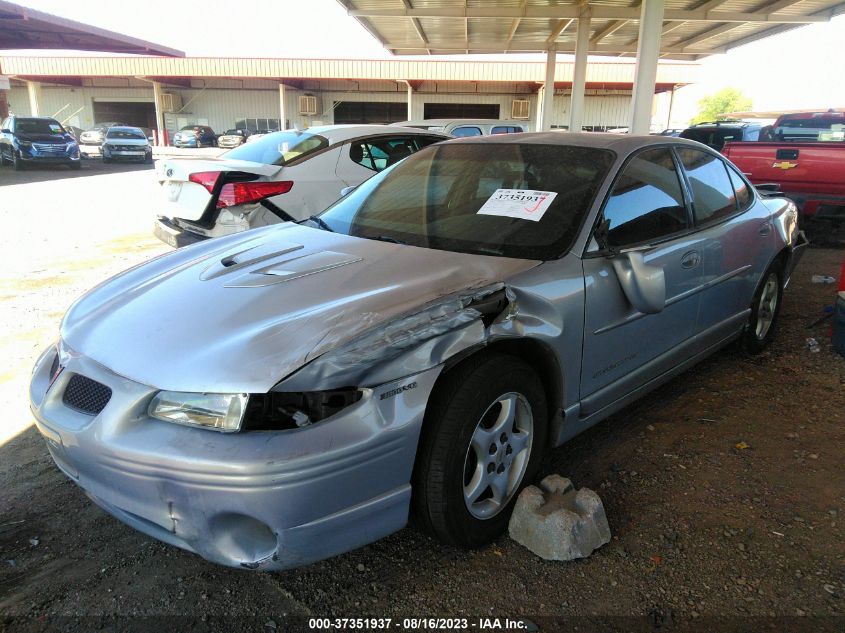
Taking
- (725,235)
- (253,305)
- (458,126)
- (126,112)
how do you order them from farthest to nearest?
(126,112), (458,126), (725,235), (253,305)

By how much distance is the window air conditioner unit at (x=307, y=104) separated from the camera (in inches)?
1447

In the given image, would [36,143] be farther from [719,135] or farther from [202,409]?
[202,409]

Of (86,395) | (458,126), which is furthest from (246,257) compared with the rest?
(458,126)

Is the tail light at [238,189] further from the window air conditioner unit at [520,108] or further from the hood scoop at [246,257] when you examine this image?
the window air conditioner unit at [520,108]

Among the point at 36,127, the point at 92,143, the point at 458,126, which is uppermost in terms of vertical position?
the point at 458,126

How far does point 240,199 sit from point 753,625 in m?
4.54

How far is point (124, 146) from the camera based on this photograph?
25.1 metres

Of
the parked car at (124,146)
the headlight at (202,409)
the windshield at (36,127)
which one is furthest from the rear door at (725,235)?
the parked car at (124,146)

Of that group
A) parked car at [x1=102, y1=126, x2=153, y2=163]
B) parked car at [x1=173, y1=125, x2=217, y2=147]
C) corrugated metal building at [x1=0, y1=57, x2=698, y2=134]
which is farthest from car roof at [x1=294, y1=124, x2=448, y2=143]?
parked car at [x1=173, y1=125, x2=217, y2=147]

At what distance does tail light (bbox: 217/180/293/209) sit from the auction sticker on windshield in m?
2.85

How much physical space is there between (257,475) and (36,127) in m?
24.3

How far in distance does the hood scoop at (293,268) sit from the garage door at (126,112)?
46105 mm

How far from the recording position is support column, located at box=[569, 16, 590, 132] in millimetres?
14887

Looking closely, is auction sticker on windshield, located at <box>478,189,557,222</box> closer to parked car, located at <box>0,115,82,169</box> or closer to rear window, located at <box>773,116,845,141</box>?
rear window, located at <box>773,116,845,141</box>
